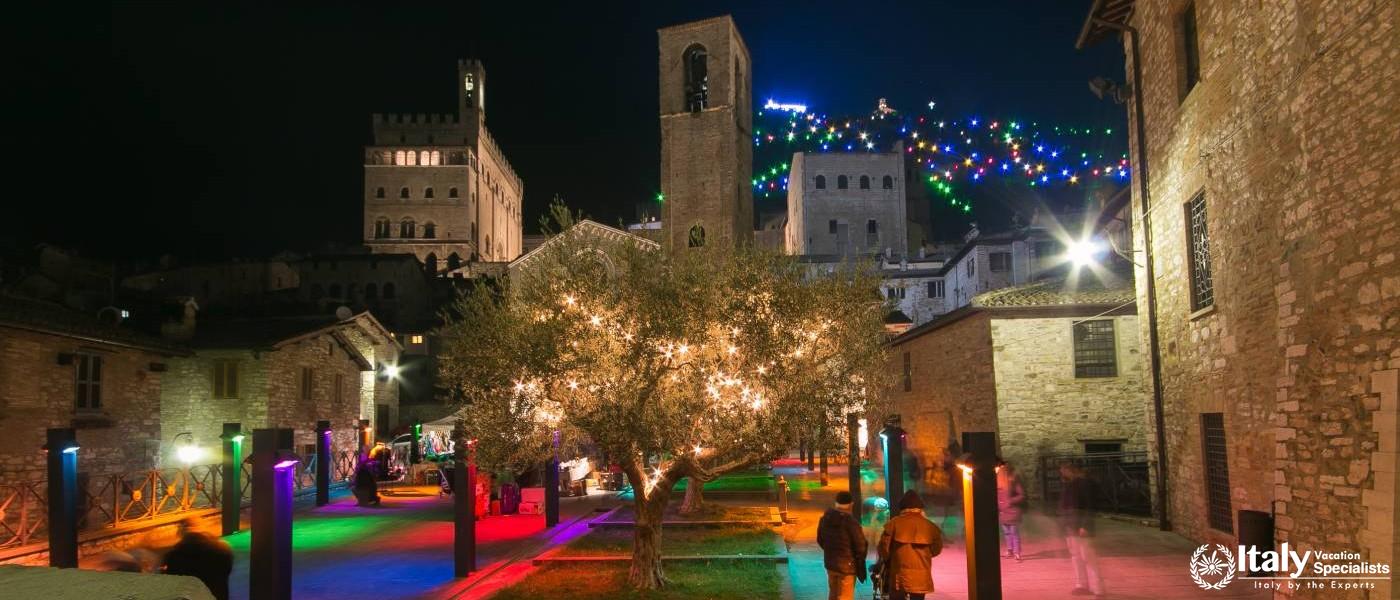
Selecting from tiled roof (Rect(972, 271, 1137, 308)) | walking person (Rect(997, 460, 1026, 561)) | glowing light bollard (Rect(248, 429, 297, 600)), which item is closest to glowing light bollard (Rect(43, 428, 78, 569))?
glowing light bollard (Rect(248, 429, 297, 600))

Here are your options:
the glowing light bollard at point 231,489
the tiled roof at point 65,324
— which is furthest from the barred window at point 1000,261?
the glowing light bollard at point 231,489

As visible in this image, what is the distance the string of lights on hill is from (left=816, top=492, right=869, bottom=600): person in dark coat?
30.8m

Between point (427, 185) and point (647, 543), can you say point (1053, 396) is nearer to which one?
point (647, 543)

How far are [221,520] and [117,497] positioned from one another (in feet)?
6.74

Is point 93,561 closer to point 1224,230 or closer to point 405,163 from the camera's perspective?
point 1224,230

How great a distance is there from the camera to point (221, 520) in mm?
17484

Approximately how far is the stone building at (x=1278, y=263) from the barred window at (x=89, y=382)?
2260 cm

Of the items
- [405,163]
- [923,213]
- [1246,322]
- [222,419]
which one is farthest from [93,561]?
[405,163]

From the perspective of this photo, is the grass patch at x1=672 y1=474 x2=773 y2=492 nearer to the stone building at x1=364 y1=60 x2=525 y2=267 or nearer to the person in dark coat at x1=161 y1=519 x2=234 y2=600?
the person in dark coat at x1=161 y1=519 x2=234 y2=600

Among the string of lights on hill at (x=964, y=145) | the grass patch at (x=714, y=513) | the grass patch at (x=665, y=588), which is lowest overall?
the grass patch at (x=714, y=513)

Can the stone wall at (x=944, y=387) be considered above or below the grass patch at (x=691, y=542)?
above

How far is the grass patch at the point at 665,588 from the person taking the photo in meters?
10.9

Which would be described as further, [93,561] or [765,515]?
[765,515]

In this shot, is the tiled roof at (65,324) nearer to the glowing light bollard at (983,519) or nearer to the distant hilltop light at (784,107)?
the glowing light bollard at (983,519)
